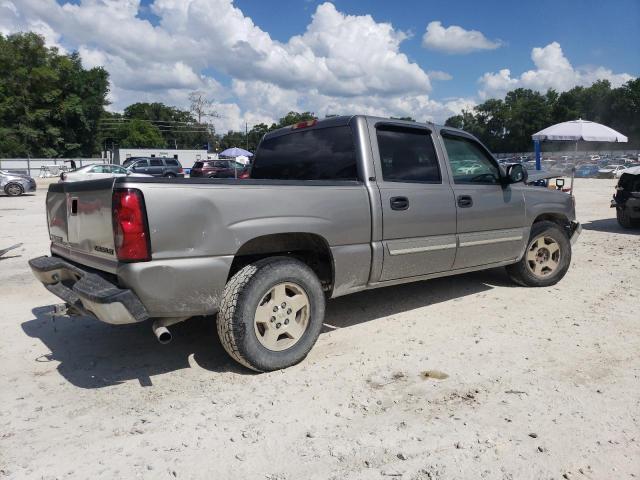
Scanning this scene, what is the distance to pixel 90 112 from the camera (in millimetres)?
65375

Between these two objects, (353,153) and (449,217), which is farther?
(449,217)

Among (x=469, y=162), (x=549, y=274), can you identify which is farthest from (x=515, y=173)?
(x=549, y=274)

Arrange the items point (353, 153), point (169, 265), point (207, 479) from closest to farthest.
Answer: point (207, 479)
point (169, 265)
point (353, 153)

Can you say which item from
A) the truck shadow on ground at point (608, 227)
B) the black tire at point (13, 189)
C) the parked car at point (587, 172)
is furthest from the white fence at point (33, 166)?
the truck shadow on ground at point (608, 227)

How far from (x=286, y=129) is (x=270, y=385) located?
2.60 metres

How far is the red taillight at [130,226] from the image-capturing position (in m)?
2.98

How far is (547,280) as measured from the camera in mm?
5820

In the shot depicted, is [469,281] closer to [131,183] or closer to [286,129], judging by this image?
[286,129]

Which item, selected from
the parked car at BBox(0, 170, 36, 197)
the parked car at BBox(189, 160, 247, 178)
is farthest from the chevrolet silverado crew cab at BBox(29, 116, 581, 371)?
the parked car at BBox(189, 160, 247, 178)

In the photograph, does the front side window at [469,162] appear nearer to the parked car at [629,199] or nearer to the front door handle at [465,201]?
the front door handle at [465,201]

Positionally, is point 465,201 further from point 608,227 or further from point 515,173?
point 608,227

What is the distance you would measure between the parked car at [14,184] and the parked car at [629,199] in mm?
22126

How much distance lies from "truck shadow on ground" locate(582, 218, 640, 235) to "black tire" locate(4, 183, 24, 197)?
21588mm

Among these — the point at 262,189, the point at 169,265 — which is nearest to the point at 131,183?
the point at 169,265
